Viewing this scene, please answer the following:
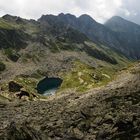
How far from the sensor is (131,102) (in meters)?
70.6

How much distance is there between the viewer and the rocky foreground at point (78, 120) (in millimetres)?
58875

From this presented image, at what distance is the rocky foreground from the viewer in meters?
58.9

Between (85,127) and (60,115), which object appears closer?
(85,127)

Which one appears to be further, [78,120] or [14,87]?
[14,87]

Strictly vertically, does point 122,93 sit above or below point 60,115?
above

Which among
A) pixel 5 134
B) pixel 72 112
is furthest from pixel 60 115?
pixel 5 134

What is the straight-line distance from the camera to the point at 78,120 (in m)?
65.8

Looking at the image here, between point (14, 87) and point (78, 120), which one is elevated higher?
point (14, 87)

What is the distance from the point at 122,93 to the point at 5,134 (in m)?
30.3

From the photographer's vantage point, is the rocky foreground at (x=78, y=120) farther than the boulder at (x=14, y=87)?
No

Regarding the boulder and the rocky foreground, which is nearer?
the rocky foreground

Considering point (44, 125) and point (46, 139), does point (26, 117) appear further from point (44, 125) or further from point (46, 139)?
point (46, 139)

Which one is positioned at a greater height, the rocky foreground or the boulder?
the boulder

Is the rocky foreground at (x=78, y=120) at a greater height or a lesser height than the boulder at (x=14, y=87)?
lesser
